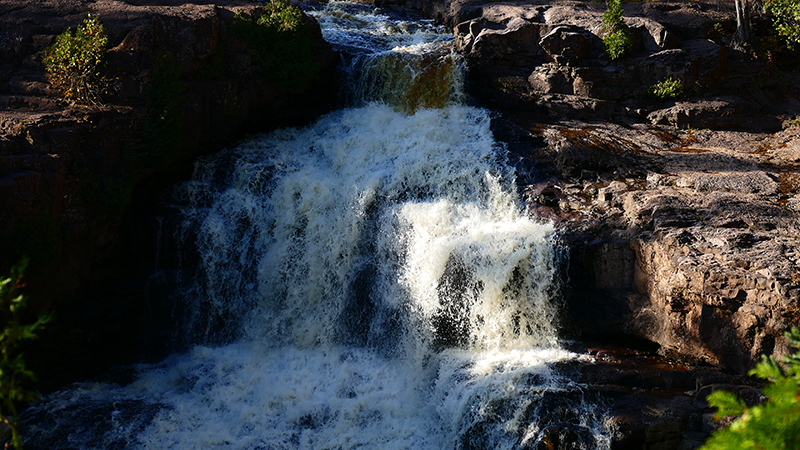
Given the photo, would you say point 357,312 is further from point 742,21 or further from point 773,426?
point 742,21

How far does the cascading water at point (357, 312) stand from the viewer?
8930 mm

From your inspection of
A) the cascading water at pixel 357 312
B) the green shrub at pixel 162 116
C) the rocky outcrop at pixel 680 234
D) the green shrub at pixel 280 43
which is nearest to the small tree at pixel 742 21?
the rocky outcrop at pixel 680 234

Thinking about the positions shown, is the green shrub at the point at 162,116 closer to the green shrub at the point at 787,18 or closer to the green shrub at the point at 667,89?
the green shrub at the point at 667,89

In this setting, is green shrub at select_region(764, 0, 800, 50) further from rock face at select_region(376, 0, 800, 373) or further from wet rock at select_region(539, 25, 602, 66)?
wet rock at select_region(539, 25, 602, 66)

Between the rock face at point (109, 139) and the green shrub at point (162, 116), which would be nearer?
the rock face at point (109, 139)

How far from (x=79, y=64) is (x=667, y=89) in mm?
13105

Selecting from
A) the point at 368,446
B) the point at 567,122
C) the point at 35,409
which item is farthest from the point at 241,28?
the point at 368,446

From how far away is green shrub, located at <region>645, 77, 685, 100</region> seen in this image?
1383cm

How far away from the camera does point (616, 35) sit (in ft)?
46.7

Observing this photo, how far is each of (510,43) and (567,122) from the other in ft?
9.42

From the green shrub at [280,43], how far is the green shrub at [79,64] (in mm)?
3290

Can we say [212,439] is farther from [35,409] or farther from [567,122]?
[567,122]

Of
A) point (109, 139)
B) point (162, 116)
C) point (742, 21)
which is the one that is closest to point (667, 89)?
point (742, 21)

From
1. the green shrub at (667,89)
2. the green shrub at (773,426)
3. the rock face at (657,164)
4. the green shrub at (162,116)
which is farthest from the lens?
the green shrub at (667,89)
